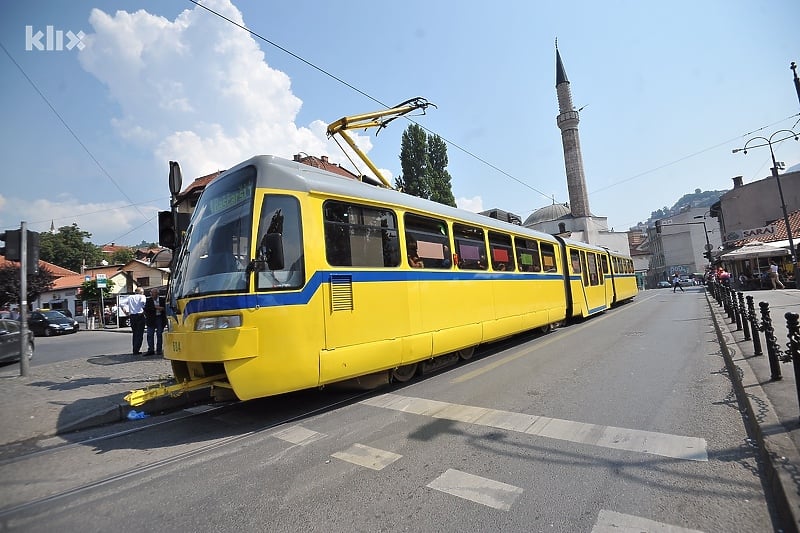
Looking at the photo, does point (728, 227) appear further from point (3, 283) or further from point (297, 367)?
point (3, 283)

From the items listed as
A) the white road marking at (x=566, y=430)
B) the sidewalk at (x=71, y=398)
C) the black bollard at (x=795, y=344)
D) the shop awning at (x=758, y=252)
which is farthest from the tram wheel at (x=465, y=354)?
the shop awning at (x=758, y=252)

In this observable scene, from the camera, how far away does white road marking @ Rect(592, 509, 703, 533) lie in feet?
7.90

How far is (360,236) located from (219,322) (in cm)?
210

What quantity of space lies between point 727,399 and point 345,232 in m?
5.12

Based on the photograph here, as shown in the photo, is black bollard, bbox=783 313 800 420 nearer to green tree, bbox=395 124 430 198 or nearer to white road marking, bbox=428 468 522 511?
white road marking, bbox=428 468 522 511

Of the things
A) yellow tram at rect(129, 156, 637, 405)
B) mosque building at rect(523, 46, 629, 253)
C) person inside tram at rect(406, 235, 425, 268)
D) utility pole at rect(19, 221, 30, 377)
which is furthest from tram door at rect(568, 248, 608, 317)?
mosque building at rect(523, 46, 629, 253)

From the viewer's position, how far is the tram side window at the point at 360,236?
5.03 metres

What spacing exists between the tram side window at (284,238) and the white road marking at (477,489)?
2.55m

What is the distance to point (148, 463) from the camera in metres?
3.82

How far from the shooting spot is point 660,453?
340 cm

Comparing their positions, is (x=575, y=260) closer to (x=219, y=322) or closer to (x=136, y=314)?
(x=219, y=322)

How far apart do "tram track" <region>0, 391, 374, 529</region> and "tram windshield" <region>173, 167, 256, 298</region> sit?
5.40 feet

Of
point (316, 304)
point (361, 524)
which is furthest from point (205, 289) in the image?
point (361, 524)

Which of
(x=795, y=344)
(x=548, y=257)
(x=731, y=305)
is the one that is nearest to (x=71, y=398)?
(x=795, y=344)
